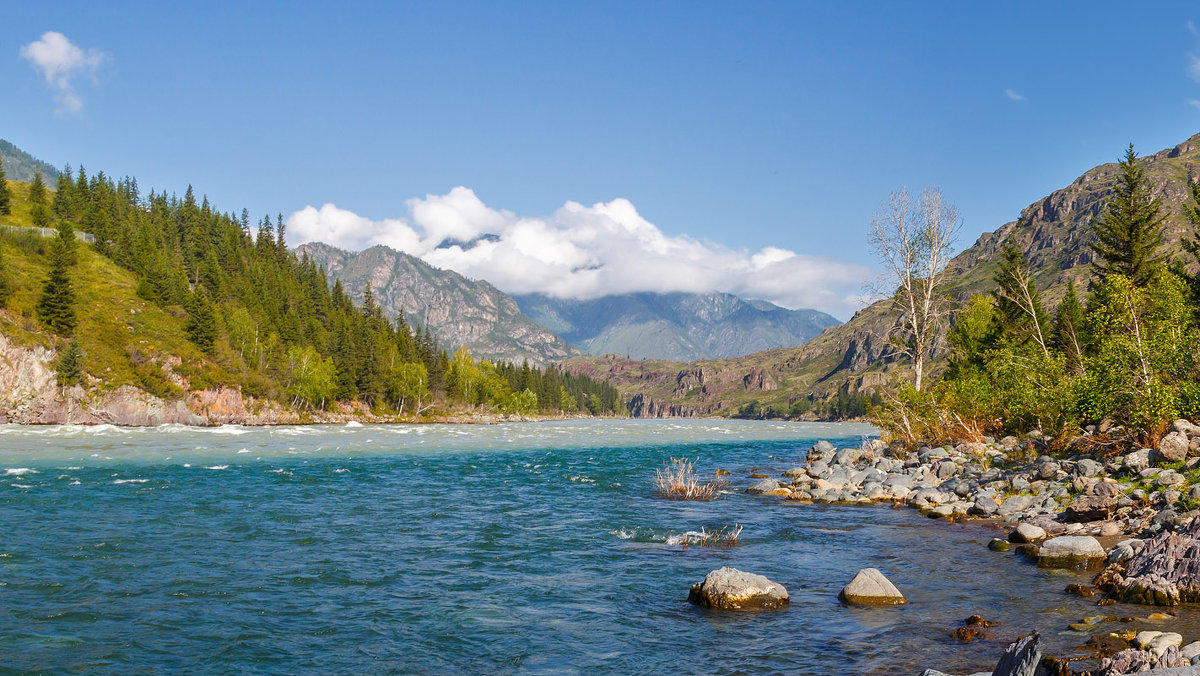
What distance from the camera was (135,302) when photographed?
11494cm

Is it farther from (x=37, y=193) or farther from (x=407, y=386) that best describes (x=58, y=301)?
(x=37, y=193)

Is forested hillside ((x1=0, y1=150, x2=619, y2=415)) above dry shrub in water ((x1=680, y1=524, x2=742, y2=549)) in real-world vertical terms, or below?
above

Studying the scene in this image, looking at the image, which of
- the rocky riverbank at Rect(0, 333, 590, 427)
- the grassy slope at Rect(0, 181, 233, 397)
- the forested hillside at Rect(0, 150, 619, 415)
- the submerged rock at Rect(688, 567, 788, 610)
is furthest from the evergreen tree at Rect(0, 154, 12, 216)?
the submerged rock at Rect(688, 567, 788, 610)

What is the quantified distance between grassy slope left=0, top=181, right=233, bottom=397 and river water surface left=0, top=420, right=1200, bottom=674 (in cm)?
7675

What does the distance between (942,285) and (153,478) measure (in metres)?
48.7

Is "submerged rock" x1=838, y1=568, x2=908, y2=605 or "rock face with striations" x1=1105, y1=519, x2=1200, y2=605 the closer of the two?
"rock face with striations" x1=1105, y1=519, x2=1200, y2=605

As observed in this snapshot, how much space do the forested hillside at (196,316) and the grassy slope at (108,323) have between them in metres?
0.26

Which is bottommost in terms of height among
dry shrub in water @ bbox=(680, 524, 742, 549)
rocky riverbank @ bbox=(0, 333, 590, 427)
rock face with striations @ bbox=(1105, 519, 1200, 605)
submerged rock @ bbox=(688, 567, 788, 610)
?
dry shrub in water @ bbox=(680, 524, 742, 549)

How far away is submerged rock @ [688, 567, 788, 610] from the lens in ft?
47.6

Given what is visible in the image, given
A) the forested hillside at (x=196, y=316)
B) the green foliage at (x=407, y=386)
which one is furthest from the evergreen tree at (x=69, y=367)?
the green foliage at (x=407, y=386)

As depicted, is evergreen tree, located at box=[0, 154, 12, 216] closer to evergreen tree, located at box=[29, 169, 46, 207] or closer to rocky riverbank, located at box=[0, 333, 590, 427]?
evergreen tree, located at box=[29, 169, 46, 207]

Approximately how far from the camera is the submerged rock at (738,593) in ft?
47.6

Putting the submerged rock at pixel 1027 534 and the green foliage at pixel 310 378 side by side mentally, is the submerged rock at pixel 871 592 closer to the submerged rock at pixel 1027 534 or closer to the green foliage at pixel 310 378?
the submerged rock at pixel 1027 534

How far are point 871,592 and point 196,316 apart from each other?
127 m
